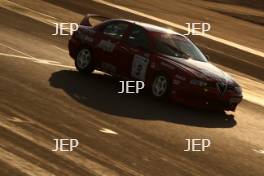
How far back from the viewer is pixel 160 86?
53.4 feet

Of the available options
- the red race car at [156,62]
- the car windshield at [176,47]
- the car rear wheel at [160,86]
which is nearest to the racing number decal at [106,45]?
the red race car at [156,62]

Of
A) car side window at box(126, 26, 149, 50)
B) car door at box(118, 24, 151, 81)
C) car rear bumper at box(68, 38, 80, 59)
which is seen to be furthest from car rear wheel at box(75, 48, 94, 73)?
car side window at box(126, 26, 149, 50)

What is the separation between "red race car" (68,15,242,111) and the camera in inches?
627

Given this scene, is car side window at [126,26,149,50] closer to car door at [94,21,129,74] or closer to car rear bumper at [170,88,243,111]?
car door at [94,21,129,74]

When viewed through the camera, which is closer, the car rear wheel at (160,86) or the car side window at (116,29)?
the car rear wheel at (160,86)

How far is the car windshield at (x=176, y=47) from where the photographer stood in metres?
16.9

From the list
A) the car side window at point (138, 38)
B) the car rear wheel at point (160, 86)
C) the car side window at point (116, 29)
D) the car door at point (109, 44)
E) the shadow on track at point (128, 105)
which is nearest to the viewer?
the shadow on track at point (128, 105)

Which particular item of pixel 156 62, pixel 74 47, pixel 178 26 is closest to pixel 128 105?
pixel 156 62

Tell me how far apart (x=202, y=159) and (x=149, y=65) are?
A: 15.8ft

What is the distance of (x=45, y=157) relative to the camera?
33.6ft

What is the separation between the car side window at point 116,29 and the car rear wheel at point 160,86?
1725 mm

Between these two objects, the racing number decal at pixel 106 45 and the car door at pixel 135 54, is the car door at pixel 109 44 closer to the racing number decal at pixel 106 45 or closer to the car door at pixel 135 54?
the racing number decal at pixel 106 45

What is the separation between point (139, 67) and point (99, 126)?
4083 millimetres

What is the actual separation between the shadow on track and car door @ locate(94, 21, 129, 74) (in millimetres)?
427
